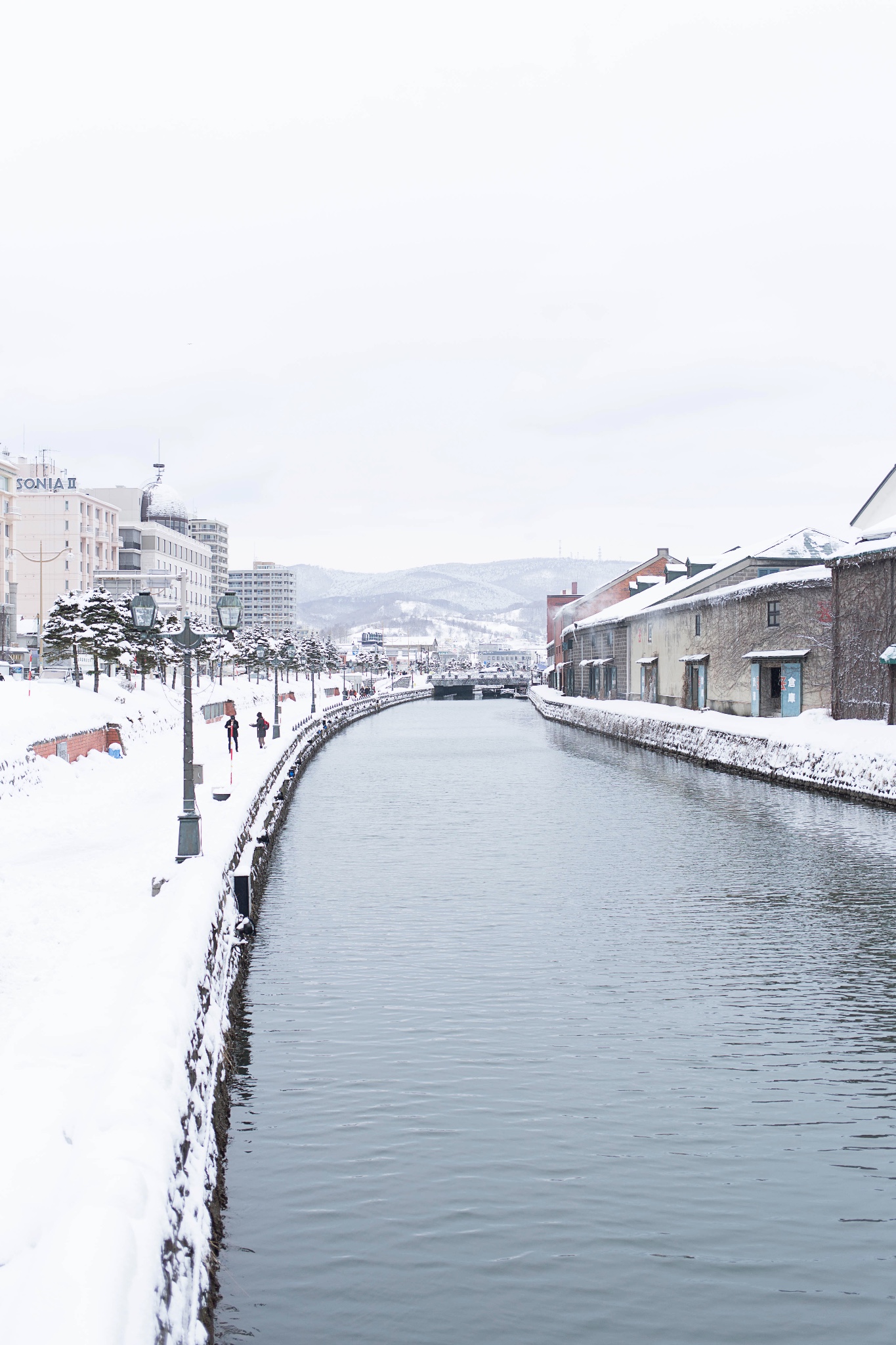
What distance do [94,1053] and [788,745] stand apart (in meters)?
37.4

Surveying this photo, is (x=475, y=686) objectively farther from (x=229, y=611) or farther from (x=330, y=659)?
(x=229, y=611)

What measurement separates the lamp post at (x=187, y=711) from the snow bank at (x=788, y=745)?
22.3 m

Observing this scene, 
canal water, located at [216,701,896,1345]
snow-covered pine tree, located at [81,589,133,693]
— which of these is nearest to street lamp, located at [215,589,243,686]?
canal water, located at [216,701,896,1345]

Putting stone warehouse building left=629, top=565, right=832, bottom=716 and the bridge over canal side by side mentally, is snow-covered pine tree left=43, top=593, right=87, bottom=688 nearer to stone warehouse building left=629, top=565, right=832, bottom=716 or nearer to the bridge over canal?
stone warehouse building left=629, top=565, right=832, bottom=716

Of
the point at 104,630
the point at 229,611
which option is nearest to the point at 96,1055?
the point at 229,611

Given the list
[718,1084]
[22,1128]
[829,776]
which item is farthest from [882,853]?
[22,1128]

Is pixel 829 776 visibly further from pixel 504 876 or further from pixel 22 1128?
pixel 22 1128

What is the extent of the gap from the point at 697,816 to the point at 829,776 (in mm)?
7677

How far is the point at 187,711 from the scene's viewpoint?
77.3ft

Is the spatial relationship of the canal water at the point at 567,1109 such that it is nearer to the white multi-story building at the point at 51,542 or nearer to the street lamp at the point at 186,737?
the street lamp at the point at 186,737

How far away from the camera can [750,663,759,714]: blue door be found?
55.7 metres

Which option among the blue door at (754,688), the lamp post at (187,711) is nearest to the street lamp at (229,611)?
the lamp post at (187,711)

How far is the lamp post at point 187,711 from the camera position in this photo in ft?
65.9

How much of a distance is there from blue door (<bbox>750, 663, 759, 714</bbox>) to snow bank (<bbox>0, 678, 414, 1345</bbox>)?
35.3 m
